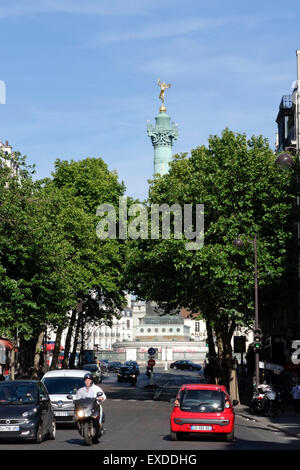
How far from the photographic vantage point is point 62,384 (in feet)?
88.0

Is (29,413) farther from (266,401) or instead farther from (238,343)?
(238,343)

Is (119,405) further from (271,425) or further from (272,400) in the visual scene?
(271,425)

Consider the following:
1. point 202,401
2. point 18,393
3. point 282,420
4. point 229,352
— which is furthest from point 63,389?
point 229,352

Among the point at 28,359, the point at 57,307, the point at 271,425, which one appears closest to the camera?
the point at 271,425

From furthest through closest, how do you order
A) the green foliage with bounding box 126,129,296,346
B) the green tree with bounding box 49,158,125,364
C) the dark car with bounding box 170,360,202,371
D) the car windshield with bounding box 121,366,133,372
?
the dark car with bounding box 170,360,202,371, the car windshield with bounding box 121,366,133,372, the green tree with bounding box 49,158,125,364, the green foliage with bounding box 126,129,296,346

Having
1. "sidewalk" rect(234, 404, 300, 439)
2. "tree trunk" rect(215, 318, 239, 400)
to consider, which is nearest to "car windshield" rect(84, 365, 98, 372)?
"tree trunk" rect(215, 318, 239, 400)

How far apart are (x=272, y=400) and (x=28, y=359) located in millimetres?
54440

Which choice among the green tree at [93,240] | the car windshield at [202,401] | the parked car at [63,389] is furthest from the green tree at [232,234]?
the car windshield at [202,401]

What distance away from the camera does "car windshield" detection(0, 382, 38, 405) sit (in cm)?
2014

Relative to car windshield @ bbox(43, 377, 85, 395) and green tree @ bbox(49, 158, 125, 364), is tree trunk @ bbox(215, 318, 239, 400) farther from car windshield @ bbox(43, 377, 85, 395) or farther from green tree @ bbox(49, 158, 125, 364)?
car windshield @ bbox(43, 377, 85, 395)

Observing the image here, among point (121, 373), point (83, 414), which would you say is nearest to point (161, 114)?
point (121, 373)

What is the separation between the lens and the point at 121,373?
247ft

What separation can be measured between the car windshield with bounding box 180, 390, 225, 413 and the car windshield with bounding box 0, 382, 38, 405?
13.2 ft
